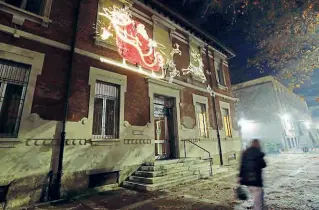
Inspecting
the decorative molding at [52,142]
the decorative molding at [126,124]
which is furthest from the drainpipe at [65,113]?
the decorative molding at [126,124]

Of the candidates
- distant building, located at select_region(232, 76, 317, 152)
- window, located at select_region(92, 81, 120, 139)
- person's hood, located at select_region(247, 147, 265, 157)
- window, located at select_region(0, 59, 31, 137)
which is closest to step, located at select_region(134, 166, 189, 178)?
window, located at select_region(92, 81, 120, 139)

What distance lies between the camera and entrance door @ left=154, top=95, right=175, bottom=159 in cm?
941

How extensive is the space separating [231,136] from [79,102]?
1154 cm

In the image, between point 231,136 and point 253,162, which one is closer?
point 253,162

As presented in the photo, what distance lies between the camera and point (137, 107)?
801 cm

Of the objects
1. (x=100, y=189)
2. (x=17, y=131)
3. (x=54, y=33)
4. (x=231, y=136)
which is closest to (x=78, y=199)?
(x=100, y=189)

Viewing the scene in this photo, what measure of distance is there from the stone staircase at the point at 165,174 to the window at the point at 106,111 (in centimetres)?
184

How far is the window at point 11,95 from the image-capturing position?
199 inches

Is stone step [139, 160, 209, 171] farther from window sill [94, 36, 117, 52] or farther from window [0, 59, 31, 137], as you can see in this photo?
window sill [94, 36, 117, 52]

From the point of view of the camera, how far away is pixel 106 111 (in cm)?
723

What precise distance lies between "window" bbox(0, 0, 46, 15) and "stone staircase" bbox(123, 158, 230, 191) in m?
7.06

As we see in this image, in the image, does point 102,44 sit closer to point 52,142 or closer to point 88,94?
point 88,94

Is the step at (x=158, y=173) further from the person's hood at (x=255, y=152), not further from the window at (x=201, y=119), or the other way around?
the window at (x=201, y=119)

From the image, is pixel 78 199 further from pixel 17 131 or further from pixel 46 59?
pixel 46 59
